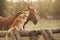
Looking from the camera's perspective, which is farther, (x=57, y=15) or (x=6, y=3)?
(x=57, y=15)

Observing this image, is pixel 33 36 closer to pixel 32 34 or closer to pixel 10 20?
pixel 32 34

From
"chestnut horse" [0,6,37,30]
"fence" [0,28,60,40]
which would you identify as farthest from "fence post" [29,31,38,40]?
"chestnut horse" [0,6,37,30]

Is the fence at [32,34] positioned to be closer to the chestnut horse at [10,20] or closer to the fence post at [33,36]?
the fence post at [33,36]

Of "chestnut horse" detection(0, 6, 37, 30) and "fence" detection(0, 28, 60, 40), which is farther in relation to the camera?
"chestnut horse" detection(0, 6, 37, 30)

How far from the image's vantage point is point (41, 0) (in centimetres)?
873

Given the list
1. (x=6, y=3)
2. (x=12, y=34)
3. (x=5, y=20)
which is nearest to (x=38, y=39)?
(x=12, y=34)

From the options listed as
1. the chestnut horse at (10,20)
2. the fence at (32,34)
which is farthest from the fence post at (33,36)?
the chestnut horse at (10,20)

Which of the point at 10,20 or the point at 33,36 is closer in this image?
the point at 33,36

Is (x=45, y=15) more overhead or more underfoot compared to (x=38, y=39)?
more underfoot

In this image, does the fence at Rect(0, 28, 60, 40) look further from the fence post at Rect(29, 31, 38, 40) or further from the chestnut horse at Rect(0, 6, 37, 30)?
the chestnut horse at Rect(0, 6, 37, 30)

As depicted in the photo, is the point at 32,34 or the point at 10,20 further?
the point at 10,20

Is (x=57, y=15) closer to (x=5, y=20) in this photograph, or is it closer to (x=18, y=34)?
(x=5, y=20)

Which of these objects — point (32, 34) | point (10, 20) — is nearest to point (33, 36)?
point (32, 34)

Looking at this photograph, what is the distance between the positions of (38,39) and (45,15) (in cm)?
613
